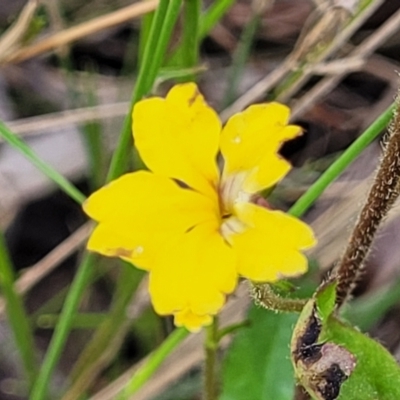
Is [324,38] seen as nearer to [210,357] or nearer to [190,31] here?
[190,31]

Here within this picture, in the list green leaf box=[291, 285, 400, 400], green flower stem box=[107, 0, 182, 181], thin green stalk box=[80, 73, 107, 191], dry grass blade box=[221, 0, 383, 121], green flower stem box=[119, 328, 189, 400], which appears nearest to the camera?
green leaf box=[291, 285, 400, 400]

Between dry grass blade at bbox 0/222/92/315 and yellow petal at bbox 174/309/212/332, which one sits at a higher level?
yellow petal at bbox 174/309/212/332

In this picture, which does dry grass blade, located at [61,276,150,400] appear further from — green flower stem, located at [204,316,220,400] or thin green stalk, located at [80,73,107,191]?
green flower stem, located at [204,316,220,400]

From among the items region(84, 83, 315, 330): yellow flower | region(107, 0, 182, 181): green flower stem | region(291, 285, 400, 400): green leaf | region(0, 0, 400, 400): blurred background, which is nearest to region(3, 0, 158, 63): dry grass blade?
region(0, 0, 400, 400): blurred background

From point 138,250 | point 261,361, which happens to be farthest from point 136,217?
point 261,361

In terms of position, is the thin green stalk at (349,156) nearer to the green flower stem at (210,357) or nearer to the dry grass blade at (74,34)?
the green flower stem at (210,357)

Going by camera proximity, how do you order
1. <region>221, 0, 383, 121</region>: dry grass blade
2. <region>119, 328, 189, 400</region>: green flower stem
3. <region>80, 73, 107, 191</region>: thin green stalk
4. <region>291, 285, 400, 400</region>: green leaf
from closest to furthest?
<region>291, 285, 400, 400</region>: green leaf < <region>119, 328, 189, 400</region>: green flower stem < <region>221, 0, 383, 121</region>: dry grass blade < <region>80, 73, 107, 191</region>: thin green stalk

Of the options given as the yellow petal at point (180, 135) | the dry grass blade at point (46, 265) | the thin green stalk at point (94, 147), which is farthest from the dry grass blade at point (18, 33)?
the yellow petal at point (180, 135)

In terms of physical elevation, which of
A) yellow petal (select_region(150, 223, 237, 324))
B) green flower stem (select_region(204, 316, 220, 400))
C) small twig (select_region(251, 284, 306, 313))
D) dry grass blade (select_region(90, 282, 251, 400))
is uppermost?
yellow petal (select_region(150, 223, 237, 324))
